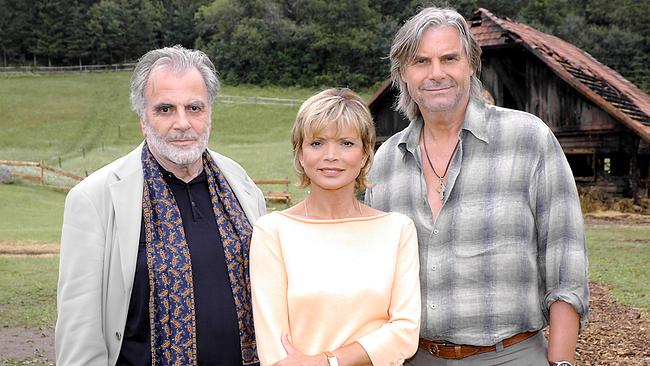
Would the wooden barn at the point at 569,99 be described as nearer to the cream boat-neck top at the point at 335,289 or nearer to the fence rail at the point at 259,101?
the cream boat-neck top at the point at 335,289

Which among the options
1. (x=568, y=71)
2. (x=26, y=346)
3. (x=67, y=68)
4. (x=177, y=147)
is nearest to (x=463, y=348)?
(x=177, y=147)

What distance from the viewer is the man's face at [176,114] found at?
3.14 meters

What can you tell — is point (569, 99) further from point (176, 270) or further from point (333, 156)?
point (176, 270)

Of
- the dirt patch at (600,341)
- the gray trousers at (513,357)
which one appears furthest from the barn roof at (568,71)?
the gray trousers at (513,357)

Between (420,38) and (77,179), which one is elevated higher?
(420,38)

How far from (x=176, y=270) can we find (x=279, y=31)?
219 ft

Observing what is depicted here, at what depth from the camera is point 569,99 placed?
60.8 feet

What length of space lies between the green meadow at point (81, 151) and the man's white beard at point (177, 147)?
6.61 meters

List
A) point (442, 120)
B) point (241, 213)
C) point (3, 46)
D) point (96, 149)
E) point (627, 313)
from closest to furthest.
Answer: point (442, 120) → point (241, 213) → point (627, 313) → point (96, 149) → point (3, 46)

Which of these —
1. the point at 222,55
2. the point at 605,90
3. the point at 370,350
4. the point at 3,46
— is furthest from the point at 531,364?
the point at 3,46

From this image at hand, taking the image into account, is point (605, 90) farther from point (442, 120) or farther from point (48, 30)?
point (48, 30)

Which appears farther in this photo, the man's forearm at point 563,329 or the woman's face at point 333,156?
the man's forearm at point 563,329

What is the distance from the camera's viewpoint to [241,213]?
343cm

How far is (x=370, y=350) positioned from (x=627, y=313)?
6.88m
